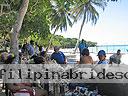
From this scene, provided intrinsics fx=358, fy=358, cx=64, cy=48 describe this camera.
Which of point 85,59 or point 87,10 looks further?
point 87,10

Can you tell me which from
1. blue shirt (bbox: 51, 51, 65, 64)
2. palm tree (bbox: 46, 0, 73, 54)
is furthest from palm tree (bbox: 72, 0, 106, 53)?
blue shirt (bbox: 51, 51, 65, 64)

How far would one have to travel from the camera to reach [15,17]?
12414mm

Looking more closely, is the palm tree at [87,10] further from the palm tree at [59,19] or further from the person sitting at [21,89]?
the person sitting at [21,89]

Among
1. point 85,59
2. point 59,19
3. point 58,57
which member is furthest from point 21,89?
point 59,19

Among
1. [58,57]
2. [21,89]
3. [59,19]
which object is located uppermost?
[59,19]

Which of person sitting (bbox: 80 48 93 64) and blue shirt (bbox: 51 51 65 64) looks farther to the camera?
blue shirt (bbox: 51 51 65 64)

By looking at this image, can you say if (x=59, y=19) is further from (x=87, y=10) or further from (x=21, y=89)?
(x=21, y=89)

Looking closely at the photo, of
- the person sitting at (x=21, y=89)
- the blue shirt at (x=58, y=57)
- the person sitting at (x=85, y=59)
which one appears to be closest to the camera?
the person sitting at (x=21, y=89)

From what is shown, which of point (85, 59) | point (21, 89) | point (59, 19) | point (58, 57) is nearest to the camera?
point (21, 89)

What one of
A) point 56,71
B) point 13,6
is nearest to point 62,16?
point 13,6

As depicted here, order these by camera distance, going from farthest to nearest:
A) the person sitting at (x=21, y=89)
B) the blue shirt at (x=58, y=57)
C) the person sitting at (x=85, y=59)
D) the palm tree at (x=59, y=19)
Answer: the palm tree at (x=59, y=19) < the blue shirt at (x=58, y=57) < the person sitting at (x=85, y=59) < the person sitting at (x=21, y=89)

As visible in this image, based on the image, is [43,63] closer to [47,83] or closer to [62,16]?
[47,83]

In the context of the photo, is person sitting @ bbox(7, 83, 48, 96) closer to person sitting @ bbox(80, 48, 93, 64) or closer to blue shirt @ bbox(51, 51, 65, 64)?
person sitting @ bbox(80, 48, 93, 64)

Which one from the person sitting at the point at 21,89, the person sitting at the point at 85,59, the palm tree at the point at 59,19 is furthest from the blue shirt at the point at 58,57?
the palm tree at the point at 59,19
